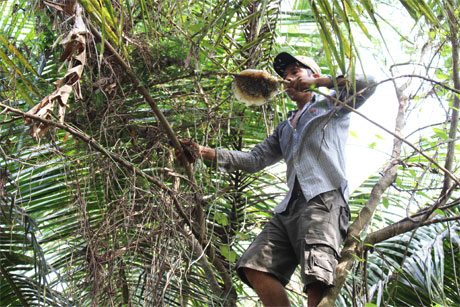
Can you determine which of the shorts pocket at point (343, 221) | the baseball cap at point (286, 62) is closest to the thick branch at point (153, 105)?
the shorts pocket at point (343, 221)

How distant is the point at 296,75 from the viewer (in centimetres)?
304

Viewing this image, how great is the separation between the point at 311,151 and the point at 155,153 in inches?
29.4

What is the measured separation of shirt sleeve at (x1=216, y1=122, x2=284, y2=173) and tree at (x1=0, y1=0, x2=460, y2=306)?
0.41ft

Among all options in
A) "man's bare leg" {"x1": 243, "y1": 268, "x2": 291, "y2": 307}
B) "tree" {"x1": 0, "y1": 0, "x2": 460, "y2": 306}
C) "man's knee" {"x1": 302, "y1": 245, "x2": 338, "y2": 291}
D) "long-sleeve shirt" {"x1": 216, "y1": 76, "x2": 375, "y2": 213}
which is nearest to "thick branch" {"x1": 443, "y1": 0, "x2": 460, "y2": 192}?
"tree" {"x1": 0, "y1": 0, "x2": 460, "y2": 306}

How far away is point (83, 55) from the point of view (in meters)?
2.04

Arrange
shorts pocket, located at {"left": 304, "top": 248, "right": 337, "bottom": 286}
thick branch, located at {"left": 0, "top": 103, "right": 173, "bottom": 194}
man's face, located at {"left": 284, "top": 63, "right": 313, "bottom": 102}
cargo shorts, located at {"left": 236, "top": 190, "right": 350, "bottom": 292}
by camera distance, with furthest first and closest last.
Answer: man's face, located at {"left": 284, "top": 63, "right": 313, "bottom": 102}, cargo shorts, located at {"left": 236, "top": 190, "right": 350, "bottom": 292}, shorts pocket, located at {"left": 304, "top": 248, "right": 337, "bottom": 286}, thick branch, located at {"left": 0, "top": 103, "right": 173, "bottom": 194}

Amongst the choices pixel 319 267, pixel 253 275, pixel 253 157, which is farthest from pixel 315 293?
pixel 253 157

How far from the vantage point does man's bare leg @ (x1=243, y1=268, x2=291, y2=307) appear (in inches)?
98.0

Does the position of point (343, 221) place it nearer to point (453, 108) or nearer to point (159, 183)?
point (453, 108)

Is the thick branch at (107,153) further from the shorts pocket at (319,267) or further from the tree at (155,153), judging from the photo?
the shorts pocket at (319,267)

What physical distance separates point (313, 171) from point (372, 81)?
48cm

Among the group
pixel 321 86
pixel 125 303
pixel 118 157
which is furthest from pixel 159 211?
pixel 321 86

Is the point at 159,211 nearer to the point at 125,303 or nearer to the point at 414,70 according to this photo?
the point at 125,303

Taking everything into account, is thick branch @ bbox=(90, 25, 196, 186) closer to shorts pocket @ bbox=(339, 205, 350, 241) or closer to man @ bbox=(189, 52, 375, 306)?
man @ bbox=(189, 52, 375, 306)
